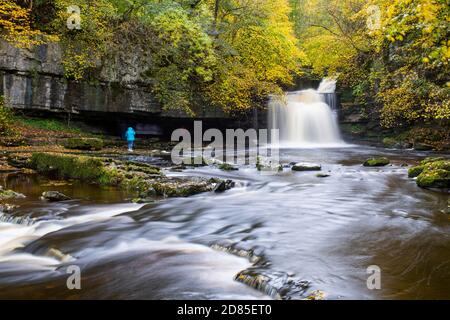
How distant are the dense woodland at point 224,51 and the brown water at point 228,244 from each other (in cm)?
924

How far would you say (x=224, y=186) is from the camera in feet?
34.4

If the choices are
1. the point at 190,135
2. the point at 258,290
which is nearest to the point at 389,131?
the point at 190,135

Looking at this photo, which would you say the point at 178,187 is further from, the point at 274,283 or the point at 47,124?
the point at 47,124

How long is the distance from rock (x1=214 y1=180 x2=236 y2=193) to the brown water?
19.7 inches

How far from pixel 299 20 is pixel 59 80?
30648 mm

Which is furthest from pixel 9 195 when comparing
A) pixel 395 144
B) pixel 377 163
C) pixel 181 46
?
pixel 395 144

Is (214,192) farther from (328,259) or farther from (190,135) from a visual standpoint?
(190,135)

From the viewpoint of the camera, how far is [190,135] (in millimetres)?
24125

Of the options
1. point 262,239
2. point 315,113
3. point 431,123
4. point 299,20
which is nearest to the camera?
point 262,239

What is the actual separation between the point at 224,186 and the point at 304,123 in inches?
644

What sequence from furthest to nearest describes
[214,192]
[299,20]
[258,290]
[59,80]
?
[299,20] → [59,80] → [214,192] → [258,290]

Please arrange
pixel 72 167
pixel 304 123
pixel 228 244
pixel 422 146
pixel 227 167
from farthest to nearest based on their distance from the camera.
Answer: pixel 304 123 < pixel 422 146 < pixel 227 167 < pixel 72 167 < pixel 228 244

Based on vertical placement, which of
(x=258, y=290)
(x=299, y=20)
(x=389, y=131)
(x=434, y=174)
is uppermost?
(x=299, y=20)

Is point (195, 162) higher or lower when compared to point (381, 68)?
lower
